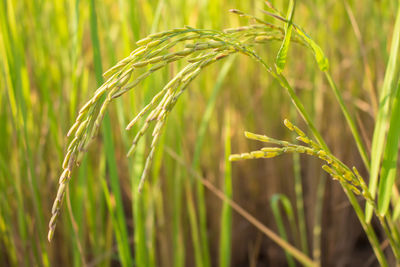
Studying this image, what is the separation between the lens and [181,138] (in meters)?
0.98

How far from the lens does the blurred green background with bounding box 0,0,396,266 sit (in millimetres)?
904

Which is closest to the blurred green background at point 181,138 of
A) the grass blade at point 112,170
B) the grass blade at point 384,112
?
the grass blade at point 112,170

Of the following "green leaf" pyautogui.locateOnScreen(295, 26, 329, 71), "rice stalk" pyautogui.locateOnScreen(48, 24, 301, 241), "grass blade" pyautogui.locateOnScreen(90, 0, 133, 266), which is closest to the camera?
"rice stalk" pyautogui.locateOnScreen(48, 24, 301, 241)

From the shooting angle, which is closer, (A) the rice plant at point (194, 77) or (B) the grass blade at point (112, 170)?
(A) the rice plant at point (194, 77)

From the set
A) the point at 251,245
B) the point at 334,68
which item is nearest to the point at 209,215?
the point at 251,245

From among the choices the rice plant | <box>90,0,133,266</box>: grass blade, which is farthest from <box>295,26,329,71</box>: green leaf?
<box>90,0,133,266</box>: grass blade

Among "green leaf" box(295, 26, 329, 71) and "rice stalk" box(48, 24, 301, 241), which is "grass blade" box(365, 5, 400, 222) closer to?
"green leaf" box(295, 26, 329, 71)

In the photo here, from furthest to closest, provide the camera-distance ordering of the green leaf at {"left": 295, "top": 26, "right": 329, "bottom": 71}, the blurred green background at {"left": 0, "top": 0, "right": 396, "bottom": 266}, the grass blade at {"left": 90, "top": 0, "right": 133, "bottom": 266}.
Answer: the blurred green background at {"left": 0, "top": 0, "right": 396, "bottom": 266} < the grass blade at {"left": 90, "top": 0, "right": 133, "bottom": 266} < the green leaf at {"left": 295, "top": 26, "right": 329, "bottom": 71}

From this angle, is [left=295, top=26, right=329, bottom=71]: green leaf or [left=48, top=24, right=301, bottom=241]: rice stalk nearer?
[left=48, top=24, right=301, bottom=241]: rice stalk

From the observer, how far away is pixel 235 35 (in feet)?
1.68

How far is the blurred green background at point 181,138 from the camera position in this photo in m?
0.90

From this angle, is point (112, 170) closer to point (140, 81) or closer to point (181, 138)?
point (181, 138)

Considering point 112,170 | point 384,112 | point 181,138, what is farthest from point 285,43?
point 181,138

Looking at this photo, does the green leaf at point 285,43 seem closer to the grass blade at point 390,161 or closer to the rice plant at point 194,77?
the rice plant at point 194,77
